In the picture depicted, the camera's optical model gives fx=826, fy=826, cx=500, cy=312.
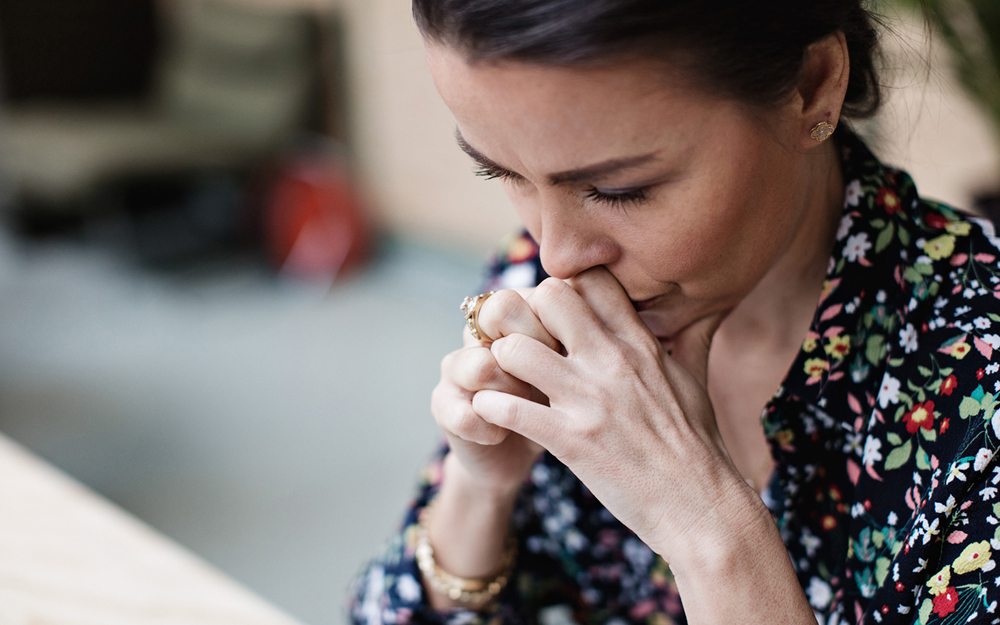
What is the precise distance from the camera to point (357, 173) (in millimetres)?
4582

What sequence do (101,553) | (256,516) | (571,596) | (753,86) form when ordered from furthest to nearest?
1. (256,516)
2. (571,596)
3. (101,553)
4. (753,86)

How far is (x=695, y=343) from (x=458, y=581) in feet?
1.24

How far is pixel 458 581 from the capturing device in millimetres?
930

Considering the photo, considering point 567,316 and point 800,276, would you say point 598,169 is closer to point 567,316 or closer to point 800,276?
point 567,316

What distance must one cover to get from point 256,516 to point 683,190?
1.96 metres

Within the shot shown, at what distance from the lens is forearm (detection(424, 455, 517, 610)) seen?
91 centimetres

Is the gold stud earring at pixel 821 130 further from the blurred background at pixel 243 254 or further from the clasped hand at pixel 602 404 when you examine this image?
the blurred background at pixel 243 254

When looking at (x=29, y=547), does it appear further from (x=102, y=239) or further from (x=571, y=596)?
(x=102, y=239)

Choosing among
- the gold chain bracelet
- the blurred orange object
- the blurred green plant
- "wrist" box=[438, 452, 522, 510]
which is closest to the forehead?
"wrist" box=[438, 452, 522, 510]

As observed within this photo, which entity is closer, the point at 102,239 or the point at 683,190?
the point at 683,190

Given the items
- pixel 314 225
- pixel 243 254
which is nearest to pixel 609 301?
pixel 314 225

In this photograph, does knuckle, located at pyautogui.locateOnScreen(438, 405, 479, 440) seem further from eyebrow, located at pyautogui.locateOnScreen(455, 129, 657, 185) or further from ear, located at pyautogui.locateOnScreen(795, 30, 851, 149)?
ear, located at pyautogui.locateOnScreen(795, 30, 851, 149)

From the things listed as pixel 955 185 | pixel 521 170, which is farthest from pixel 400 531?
pixel 955 185

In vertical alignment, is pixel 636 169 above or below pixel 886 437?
above
